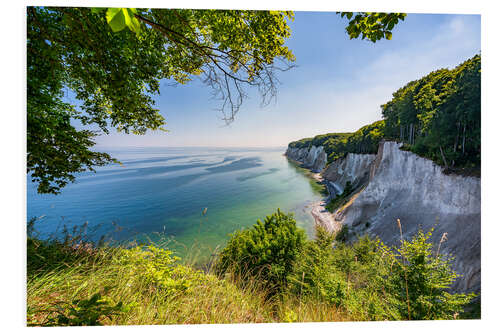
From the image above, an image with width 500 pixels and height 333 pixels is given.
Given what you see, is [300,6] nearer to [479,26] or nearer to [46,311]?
[479,26]

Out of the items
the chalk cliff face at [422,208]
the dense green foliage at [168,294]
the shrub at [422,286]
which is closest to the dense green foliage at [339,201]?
the chalk cliff face at [422,208]

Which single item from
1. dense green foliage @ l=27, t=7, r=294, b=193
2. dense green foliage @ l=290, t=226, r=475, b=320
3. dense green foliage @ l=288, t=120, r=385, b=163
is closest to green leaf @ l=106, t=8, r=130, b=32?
dense green foliage @ l=27, t=7, r=294, b=193

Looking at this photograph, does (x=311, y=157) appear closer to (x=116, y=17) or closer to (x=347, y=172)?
(x=347, y=172)

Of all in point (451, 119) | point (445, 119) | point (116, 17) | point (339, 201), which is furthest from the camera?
point (339, 201)

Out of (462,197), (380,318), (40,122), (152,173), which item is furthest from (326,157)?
(40,122)

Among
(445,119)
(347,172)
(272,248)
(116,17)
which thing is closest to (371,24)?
(116,17)

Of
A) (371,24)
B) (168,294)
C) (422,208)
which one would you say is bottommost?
(422,208)
